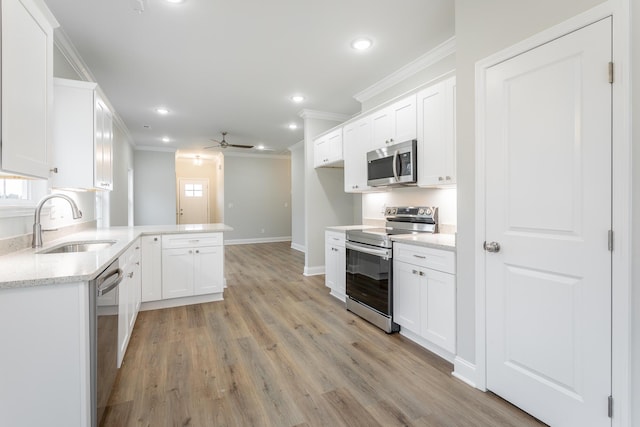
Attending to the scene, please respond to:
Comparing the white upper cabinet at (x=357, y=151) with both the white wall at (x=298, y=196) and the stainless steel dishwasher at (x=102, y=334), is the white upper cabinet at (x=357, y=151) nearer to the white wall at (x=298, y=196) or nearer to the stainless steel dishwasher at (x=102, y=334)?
the stainless steel dishwasher at (x=102, y=334)

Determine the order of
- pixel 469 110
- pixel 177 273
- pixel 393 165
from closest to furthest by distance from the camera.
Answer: pixel 469 110 < pixel 393 165 < pixel 177 273

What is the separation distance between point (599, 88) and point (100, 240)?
11.8ft

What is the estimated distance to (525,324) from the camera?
1745 millimetres

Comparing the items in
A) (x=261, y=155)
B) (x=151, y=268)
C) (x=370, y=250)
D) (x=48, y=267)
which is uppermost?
(x=261, y=155)

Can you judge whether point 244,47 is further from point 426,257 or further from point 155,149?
point 155,149

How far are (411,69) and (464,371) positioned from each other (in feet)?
9.77

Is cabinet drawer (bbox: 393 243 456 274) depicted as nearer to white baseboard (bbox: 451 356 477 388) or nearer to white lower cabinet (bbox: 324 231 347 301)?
white baseboard (bbox: 451 356 477 388)

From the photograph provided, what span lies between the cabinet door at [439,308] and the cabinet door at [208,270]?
7.87ft

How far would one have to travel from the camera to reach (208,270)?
144 inches

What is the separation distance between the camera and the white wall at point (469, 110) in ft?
6.09

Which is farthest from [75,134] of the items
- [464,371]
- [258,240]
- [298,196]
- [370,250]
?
[258,240]

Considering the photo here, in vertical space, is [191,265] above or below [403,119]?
below

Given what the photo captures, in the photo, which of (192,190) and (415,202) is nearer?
(415,202)

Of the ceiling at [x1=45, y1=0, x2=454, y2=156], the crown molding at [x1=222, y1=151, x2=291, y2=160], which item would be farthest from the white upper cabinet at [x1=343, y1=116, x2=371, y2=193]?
the crown molding at [x1=222, y1=151, x2=291, y2=160]
